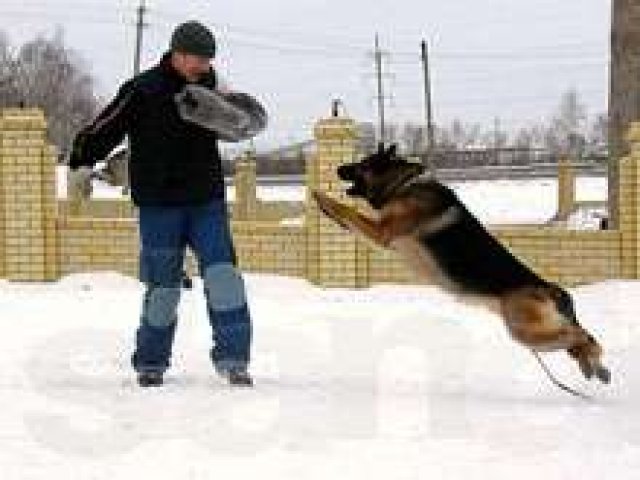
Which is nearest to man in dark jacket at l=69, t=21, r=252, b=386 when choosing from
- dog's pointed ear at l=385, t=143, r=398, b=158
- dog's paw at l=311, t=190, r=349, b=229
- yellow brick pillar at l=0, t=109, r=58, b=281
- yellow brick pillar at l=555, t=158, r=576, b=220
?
dog's paw at l=311, t=190, r=349, b=229

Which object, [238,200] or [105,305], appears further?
[238,200]

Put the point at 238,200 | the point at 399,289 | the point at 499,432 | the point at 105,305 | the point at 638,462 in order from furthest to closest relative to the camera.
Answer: the point at 238,200 → the point at 399,289 → the point at 105,305 → the point at 499,432 → the point at 638,462

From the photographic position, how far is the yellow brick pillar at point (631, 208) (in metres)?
9.69

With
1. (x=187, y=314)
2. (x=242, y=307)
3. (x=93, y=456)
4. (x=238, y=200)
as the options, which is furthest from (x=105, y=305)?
(x=238, y=200)

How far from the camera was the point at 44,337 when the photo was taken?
6.84m

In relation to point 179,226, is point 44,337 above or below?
below

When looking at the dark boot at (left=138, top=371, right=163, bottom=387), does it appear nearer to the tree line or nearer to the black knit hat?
the black knit hat

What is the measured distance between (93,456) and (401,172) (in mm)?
1778

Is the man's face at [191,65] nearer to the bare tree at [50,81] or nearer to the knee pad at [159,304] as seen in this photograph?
the knee pad at [159,304]

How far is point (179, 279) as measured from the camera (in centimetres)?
561

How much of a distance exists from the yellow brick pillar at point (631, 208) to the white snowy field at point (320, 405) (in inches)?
67.8

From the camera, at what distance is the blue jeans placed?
5.52 m

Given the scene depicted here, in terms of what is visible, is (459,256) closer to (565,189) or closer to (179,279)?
(179,279)

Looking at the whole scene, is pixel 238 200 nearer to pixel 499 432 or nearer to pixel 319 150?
pixel 319 150
